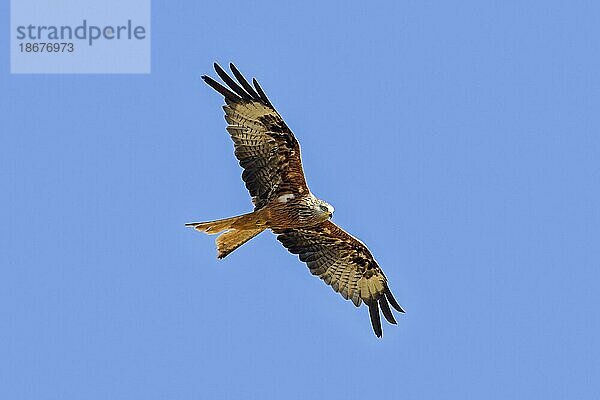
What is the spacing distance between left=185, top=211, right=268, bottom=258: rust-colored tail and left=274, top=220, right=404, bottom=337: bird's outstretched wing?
2.13ft

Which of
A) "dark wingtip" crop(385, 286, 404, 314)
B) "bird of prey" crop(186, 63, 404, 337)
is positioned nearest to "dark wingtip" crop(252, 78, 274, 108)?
"bird of prey" crop(186, 63, 404, 337)

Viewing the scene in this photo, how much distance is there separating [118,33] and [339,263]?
4.30 m

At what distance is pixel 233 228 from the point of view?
15867mm

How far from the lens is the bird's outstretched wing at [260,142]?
51.3 feet

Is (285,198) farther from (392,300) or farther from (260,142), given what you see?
(392,300)

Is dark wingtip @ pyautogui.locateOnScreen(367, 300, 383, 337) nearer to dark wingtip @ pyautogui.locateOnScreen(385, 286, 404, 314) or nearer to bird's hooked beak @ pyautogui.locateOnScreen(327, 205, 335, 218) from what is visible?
dark wingtip @ pyautogui.locateOnScreen(385, 286, 404, 314)

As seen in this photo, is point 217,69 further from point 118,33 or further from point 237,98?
point 118,33

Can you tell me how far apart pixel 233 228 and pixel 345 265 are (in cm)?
185

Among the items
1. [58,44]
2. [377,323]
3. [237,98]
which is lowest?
[377,323]

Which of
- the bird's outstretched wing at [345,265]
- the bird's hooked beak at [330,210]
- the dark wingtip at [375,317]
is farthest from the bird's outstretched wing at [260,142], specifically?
the dark wingtip at [375,317]

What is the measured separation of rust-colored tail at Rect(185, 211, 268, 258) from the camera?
15574 mm

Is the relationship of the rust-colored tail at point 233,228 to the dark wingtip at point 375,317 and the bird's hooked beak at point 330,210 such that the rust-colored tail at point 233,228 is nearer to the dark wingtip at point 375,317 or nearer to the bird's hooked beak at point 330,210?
the bird's hooked beak at point 330,210

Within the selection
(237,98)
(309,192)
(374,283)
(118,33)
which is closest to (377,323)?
(374,283)

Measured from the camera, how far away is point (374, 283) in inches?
677
